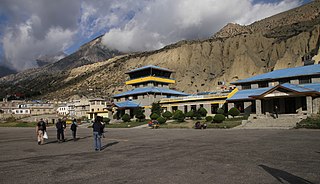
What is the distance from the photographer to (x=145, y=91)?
4928 centimetres

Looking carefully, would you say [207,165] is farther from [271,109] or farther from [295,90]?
[271,109]

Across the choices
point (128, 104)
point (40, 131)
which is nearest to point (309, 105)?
point (40, 131)

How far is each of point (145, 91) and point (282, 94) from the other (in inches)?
977

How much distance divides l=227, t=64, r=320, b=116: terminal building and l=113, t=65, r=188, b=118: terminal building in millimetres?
15708

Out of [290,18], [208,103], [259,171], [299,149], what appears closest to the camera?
[259,171]

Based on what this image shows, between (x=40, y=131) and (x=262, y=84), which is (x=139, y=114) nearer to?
(x=262, y=84)

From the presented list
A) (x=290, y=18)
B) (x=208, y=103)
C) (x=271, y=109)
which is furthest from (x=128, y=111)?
(x=290, y=18)

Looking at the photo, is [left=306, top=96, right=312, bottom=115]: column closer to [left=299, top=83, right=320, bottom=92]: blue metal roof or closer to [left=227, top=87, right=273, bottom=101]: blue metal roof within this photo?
[left=299, top=83, right=320, bottom=92]: blue metal roof

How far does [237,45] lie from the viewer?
376 ft

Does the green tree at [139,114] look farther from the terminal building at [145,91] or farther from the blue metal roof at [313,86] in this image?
the blue metal roof at [313,86]

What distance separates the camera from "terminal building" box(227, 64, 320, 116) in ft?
103

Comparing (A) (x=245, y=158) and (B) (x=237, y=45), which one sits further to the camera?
(B) (x=237, y=45)

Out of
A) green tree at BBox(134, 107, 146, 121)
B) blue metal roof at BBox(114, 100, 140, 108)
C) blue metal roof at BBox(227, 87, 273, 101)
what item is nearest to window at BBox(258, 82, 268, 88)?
blue metal roof at BBox(227, 87, 273, 101)

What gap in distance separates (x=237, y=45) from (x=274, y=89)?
86.4 metres
